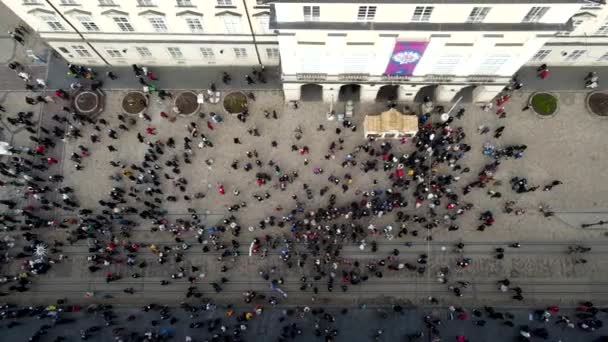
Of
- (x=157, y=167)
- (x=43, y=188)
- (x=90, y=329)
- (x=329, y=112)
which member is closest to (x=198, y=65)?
(x=157, y=167)

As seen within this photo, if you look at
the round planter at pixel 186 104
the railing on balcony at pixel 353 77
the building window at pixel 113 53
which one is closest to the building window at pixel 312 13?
the railing on balcony at pixel 353 77

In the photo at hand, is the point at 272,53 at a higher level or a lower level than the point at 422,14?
higher

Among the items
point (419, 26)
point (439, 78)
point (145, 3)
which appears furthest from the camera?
point (439, 78)

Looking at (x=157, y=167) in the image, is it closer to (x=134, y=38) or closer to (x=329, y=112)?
(x=134, y=38)

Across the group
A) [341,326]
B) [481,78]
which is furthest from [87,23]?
[481,78]

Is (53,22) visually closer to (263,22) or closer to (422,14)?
(263,22)
